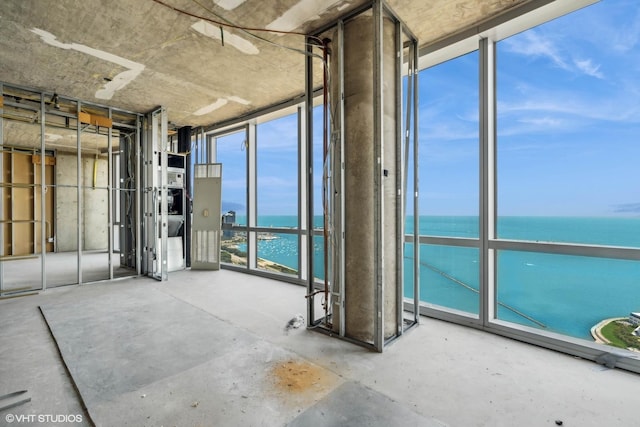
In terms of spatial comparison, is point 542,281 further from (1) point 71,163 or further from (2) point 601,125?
(1) point 71,163

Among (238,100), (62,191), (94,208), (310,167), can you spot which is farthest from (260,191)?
(62,191)

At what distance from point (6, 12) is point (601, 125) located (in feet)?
23.3

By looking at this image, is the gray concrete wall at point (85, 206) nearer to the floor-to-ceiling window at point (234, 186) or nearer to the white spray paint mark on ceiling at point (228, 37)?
the floor-to-ceiling window at point (234, 186)

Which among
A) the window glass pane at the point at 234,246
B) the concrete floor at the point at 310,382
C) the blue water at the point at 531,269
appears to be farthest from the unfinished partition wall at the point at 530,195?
the window glass pane at the point at 234,246

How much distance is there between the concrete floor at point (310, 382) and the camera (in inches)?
67.5

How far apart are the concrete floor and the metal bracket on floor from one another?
4 cm

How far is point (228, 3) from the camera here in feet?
8.51

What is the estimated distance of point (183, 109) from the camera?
5297 millimetres

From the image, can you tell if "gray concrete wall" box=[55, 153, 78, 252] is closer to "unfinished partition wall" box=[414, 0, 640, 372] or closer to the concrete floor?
the concrete floor

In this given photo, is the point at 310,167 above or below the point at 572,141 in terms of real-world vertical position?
below

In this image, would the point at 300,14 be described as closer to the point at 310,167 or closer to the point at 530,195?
the point at 310,167

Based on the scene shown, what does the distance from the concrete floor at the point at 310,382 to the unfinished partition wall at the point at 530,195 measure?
1.60 feet

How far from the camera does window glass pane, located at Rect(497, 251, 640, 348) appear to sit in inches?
99.7

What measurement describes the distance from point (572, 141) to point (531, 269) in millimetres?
2164
